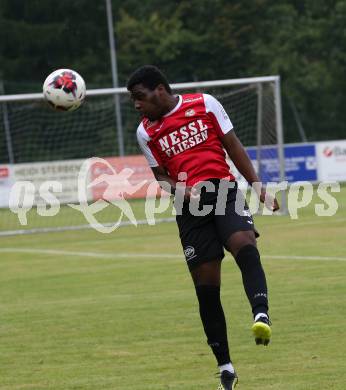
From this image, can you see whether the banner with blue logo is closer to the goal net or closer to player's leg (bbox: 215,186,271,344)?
the goal net

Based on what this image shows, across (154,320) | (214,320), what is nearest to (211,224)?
(214,320)

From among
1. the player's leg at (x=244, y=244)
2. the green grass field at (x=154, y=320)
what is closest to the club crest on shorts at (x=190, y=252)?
the player's leg at (x=244, y=244)

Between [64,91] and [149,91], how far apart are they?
6.94 meters

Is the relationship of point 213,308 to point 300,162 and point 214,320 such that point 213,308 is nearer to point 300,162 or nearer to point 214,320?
point 214,320

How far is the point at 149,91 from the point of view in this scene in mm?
7961

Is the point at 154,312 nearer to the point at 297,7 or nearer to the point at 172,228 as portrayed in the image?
the point at 172,228

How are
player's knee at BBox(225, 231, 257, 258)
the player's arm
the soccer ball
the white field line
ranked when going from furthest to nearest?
the white field line → the soccer ball → the player's arm → player's knee at BBox(225, 231, 257, 258)

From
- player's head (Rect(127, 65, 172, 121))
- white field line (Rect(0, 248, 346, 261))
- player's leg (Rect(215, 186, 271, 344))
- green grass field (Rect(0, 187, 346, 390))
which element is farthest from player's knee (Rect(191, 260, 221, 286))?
white field line (Rect(0, 248, 346, 261))

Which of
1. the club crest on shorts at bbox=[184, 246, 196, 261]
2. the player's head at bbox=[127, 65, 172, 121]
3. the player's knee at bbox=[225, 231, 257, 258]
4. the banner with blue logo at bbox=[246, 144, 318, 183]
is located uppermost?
the player's head at bbox=[127, 65, 172, 121]

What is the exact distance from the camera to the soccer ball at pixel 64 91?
1429cm

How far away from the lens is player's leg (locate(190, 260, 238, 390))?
795cm

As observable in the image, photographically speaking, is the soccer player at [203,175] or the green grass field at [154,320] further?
the green grass field at [154,320]

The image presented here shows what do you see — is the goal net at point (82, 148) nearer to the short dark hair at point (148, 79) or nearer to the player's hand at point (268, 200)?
the short dark hair at point (148, 79)

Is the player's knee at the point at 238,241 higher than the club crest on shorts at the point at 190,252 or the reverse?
higher
